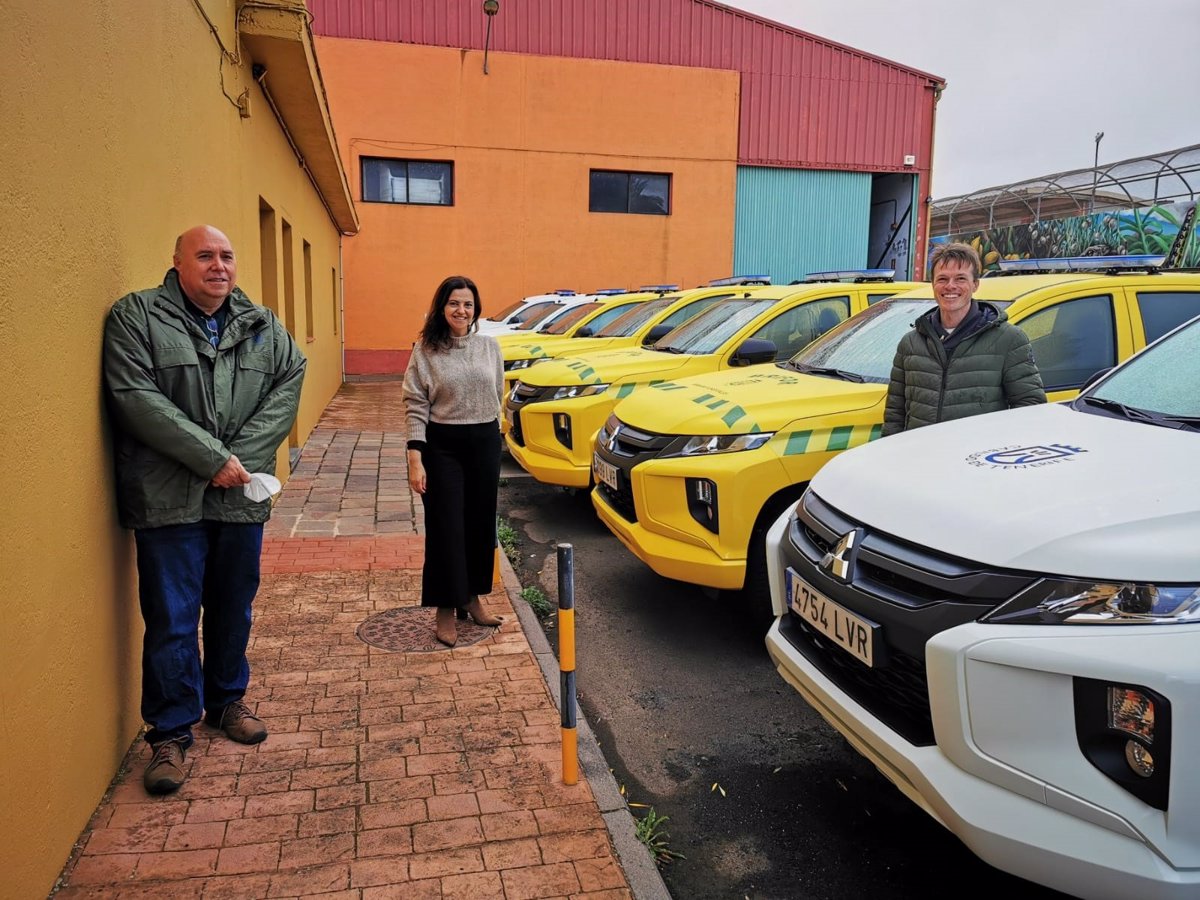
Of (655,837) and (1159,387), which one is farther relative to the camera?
(1159,387)

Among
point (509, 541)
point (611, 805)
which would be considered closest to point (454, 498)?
point (611, 805)

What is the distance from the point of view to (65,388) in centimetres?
277

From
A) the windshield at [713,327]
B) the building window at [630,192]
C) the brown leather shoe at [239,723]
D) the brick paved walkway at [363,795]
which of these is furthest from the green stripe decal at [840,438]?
the building window at [630,192]

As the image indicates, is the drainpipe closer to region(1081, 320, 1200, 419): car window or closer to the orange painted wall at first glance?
the orange painted wall

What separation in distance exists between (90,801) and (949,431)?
330 centimetres

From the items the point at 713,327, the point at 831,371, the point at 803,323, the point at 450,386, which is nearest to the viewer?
the point at 450,386

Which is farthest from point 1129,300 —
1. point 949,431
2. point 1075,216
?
point 1075,216

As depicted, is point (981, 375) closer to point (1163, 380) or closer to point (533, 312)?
point (1163, 380)

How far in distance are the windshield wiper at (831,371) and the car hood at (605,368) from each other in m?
1.69

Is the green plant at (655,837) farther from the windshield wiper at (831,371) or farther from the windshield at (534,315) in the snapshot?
the windshield at (534,315)

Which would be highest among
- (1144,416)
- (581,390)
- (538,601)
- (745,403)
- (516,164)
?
(516,164)

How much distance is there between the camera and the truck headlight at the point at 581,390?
732 centimetres

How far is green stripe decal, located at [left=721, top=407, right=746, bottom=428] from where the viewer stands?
474cm

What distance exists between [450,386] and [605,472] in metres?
1.38
